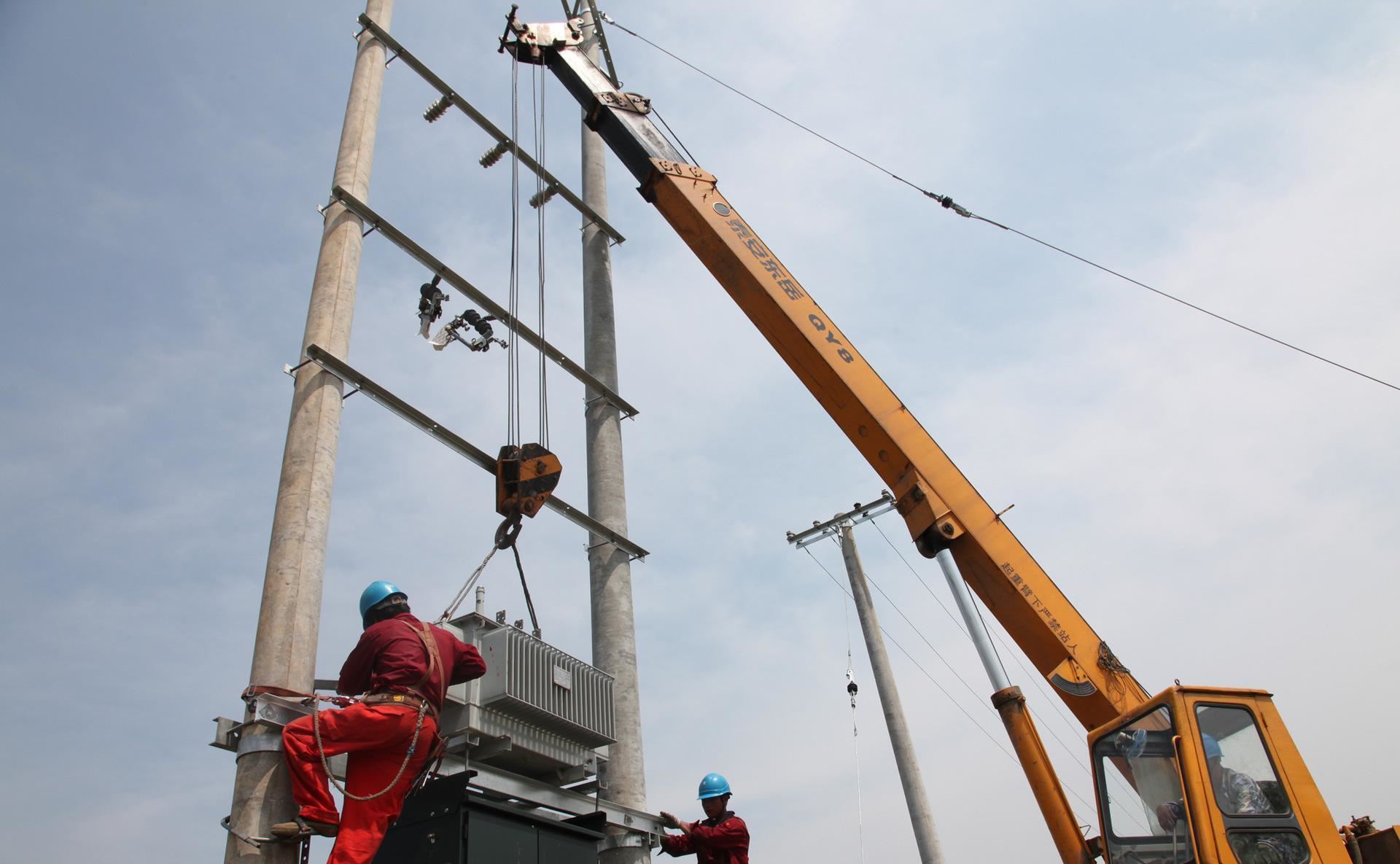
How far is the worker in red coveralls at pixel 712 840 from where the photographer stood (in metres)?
6.61

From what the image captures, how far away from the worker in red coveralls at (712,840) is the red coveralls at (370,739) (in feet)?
7.46

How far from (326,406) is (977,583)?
461 centimetres

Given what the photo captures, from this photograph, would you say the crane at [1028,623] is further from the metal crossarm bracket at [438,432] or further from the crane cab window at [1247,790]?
the metal crossarm bracket at [438,432]

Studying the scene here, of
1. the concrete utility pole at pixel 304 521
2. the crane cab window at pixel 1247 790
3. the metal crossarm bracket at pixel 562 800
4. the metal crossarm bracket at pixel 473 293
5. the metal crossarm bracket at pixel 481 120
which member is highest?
the metal crossarm bracket at pixel 481 120

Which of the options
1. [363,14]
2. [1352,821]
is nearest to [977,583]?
[1352,821]

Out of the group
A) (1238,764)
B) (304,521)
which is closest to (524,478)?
(304,521)

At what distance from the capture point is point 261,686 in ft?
16.1

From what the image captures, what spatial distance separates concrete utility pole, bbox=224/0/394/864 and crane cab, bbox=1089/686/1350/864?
440cm

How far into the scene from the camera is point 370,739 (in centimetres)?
474

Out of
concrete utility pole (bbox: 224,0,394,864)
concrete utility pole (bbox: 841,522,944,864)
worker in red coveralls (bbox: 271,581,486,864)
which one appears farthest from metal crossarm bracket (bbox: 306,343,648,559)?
concrete utility pole (bbox: 841,522,944,864)

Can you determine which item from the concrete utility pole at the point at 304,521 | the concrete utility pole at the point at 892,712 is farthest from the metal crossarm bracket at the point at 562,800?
the concrete utility pole at the point at 892,712

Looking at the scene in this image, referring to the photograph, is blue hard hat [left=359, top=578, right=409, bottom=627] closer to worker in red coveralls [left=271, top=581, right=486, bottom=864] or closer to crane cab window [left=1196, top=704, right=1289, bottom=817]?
worker in red coveralls [left=271, top=581, right=486, bottom=864]

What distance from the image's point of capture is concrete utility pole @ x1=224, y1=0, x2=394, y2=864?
4.70 m

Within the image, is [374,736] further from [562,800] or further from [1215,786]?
[1215,786]
